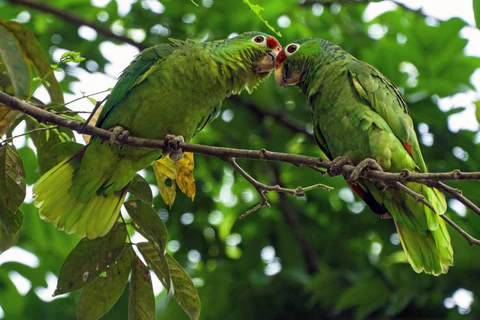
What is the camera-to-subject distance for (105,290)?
2223mm

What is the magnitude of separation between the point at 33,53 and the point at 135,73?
1.38 ft

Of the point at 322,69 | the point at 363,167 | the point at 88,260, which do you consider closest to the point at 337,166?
the point at 363,167

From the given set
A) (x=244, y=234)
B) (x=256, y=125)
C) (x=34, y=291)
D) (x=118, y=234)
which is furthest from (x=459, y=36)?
(x=34, y=291)

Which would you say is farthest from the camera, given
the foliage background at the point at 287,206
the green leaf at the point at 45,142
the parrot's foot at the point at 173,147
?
the foliage background at the point at 287,206

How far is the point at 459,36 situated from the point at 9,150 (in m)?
2.95

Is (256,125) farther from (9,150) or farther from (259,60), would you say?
(9,150)

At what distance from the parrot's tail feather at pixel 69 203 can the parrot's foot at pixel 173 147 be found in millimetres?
327

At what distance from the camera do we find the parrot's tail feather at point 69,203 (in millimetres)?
2584

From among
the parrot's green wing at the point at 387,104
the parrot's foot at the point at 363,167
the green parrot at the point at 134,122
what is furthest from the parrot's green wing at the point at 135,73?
the parrot's foot at the point at 363,167

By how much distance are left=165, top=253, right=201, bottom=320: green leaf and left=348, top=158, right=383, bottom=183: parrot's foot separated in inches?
27.6

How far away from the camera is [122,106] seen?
270 cm

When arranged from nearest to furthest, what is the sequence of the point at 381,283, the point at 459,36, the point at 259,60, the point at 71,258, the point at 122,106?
1. the point at 71,258
2. the point at 122,106
3. the point at 259,60
4. the point at 381,283
5. the point at 459,36

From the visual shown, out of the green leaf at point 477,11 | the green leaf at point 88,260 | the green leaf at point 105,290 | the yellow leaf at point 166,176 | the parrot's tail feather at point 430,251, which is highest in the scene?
the green leaf at point 477,11

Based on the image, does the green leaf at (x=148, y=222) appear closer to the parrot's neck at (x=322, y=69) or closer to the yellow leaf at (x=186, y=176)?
the yellow leaf at (x=186, y=176)
